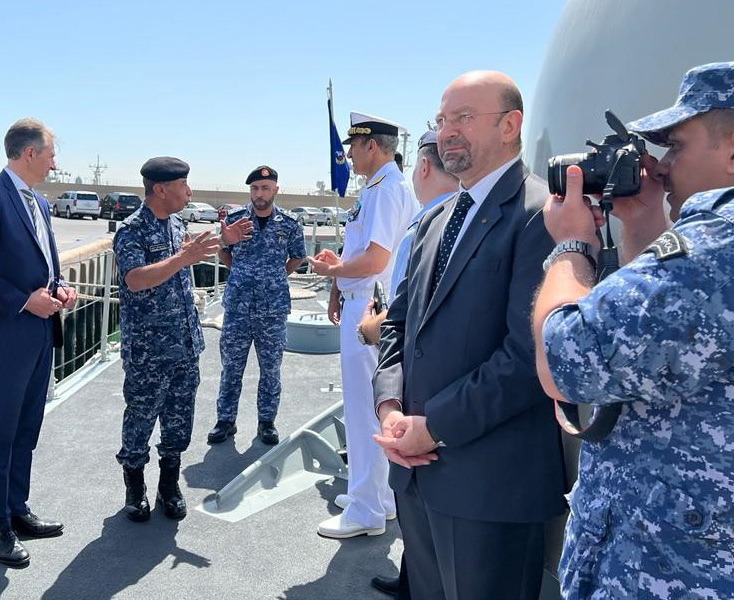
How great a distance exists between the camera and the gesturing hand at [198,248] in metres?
3.06

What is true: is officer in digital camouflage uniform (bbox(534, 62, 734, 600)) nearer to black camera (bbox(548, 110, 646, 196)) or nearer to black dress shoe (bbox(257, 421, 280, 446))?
black camera (bbox(548, 110, 646, 196))

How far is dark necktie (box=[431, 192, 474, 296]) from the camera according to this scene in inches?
77.2

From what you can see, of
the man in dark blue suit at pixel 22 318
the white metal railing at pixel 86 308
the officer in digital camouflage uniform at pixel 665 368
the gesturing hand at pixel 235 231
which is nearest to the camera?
the officer in digital camouflage uniform at pixel 665 368

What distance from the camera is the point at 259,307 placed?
4.66 metres

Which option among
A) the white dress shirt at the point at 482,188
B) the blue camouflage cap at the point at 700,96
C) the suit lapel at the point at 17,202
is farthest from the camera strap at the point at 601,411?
the suit lapel at the point at 17,202

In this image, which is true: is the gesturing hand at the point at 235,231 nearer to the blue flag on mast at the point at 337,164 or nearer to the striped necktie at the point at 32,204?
the striped necktie at the point at 32,204

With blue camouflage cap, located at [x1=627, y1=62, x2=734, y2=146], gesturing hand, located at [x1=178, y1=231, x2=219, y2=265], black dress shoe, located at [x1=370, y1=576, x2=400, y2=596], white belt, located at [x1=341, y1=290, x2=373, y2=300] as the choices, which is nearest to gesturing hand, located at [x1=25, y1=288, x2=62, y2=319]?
gesturing hand, located at [x1=178, y1=231, x2=219, y2=265]

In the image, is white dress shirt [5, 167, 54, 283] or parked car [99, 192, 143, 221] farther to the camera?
parked car [99, 192, 143, 221]

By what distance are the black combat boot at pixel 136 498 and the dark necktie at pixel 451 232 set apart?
213cm

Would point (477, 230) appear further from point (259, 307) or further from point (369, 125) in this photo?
point (259, 307)

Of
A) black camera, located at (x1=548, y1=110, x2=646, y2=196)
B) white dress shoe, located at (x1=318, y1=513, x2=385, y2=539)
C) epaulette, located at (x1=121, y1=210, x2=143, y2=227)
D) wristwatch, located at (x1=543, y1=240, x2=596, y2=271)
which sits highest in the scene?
black camera, located at (x1=548, y1=110, x2=646, y2=196)

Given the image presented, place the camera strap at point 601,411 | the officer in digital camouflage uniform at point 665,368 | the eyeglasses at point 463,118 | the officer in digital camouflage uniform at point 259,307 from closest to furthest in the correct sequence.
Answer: the officer in digital camouflage uniform at point 665,368 < the camera strap at point 601,411 < the eyeglasses at point 463,118 < the officer in digital camouflage uniform at point 259,307

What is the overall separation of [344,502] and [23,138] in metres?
2.40

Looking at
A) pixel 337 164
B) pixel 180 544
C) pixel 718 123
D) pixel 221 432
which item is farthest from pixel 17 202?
pixel 337 164
